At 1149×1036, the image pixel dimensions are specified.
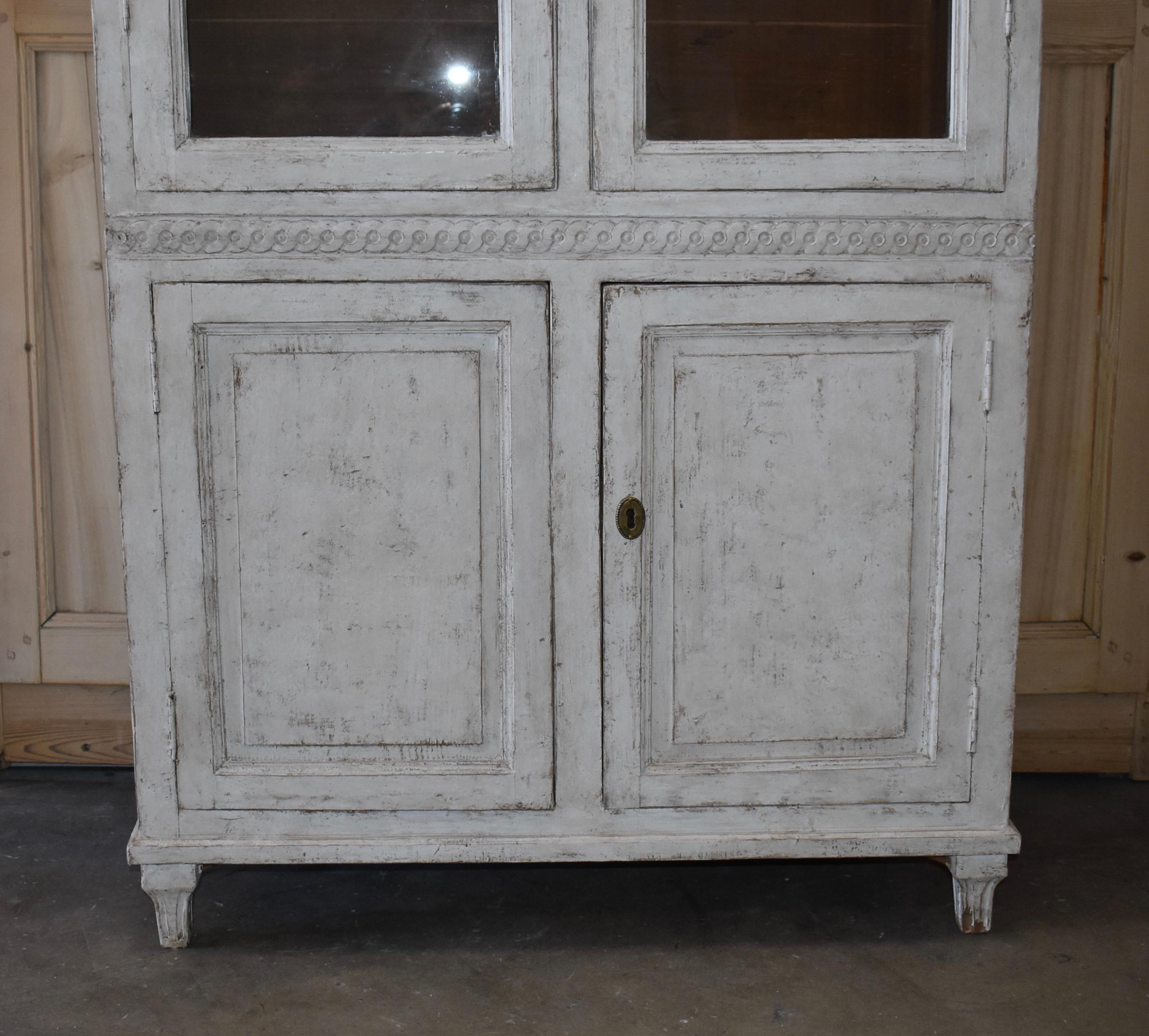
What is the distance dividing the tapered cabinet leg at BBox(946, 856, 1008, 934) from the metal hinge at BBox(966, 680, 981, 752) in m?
0.18

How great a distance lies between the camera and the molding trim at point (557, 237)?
167 cm

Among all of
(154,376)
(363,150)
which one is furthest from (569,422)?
(154,376)

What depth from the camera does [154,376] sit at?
1688 millimetres

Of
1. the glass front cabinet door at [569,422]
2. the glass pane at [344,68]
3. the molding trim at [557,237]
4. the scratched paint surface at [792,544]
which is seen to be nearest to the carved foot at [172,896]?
the glass front cabinet door at [569,422]

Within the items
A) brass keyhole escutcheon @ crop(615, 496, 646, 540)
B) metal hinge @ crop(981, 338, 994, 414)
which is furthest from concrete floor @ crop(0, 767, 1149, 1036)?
metal hinge @ crop(981, 338, 994, 414)

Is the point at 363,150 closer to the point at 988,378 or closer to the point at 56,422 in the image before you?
the point at 988,378

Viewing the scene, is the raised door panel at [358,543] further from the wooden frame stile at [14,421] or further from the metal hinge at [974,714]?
the wooden frame stile at [14,421]

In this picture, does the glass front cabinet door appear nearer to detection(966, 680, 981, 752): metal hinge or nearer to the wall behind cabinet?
detection(966, 680, 981, 752): metal hinge

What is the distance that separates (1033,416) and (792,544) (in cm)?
99

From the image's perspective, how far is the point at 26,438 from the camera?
2510 millimetres

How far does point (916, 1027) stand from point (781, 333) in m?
0.99

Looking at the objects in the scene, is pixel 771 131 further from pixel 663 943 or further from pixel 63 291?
pixel 63 291

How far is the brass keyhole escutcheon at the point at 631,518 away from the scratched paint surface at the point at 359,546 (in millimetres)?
209

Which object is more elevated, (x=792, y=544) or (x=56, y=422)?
(x=56, y=422)
